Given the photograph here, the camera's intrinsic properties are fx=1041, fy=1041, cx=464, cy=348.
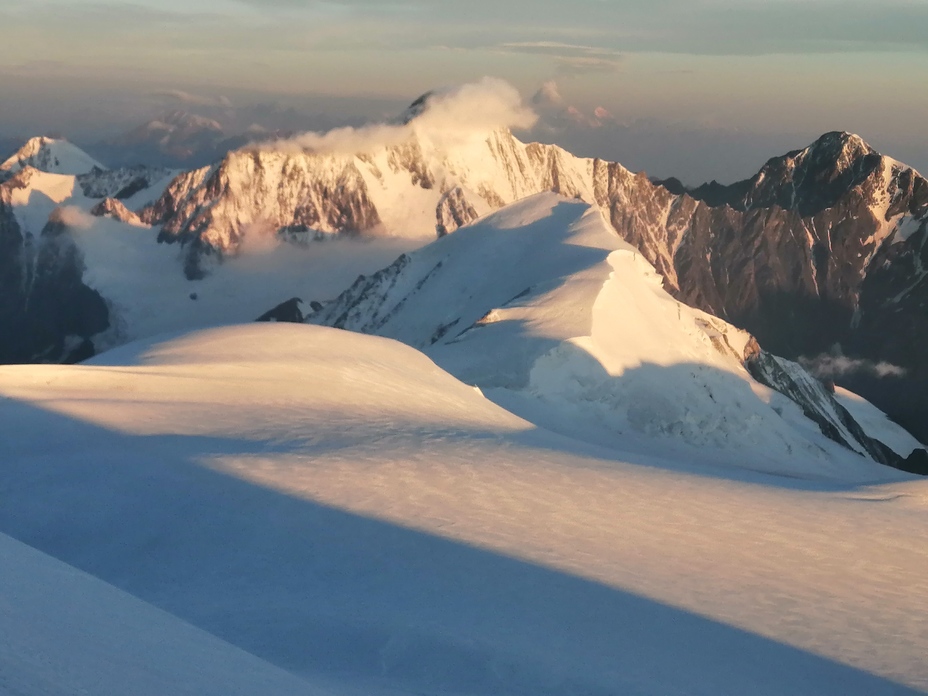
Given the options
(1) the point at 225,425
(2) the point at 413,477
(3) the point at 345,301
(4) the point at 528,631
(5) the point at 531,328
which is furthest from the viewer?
(3) the point at 345,301

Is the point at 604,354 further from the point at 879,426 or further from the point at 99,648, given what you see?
the point at 879,426

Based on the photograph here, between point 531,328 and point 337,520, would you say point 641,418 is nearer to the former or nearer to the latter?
point 531,328

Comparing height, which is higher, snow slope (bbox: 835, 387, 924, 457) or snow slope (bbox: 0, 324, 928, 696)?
snow slope (bbox: 0, 324, 928, 696)

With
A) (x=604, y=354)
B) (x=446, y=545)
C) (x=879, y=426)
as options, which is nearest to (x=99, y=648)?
(x=446, y=545)

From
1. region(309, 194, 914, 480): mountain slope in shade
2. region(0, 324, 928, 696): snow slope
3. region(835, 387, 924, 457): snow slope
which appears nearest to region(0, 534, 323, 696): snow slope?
region(0, 324, 928, 696): snow slope

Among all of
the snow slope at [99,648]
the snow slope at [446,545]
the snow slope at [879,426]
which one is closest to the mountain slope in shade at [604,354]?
the snow slope at [446,545]

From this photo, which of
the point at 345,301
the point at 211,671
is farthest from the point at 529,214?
the point at 211,671

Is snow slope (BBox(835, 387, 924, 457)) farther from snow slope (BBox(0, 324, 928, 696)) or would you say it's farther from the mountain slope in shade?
snow slope (BBox(0, 324, 928, 696))
